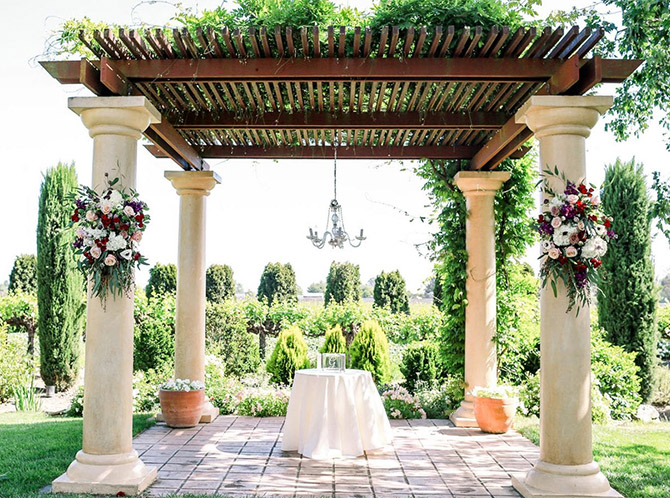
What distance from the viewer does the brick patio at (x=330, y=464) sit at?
198 inches

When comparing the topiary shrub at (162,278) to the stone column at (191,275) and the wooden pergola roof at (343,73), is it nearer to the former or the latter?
the stone column at (191,275)

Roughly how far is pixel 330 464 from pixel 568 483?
88.3 inches

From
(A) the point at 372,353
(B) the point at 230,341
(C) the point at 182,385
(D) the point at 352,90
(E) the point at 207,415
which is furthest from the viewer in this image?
(B) the point at 230,341

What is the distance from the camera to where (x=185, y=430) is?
727 cm

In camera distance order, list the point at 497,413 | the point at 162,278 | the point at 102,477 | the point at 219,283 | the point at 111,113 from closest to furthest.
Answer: the point at 102,477 → the point at 111,113 → the point at 497,413 → the point at 162,278 → the point at 219,283

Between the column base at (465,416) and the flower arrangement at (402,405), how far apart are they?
1.88ft

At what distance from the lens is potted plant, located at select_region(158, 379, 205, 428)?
24.0 feet

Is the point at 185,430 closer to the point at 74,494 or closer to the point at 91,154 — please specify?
the point at 74,494

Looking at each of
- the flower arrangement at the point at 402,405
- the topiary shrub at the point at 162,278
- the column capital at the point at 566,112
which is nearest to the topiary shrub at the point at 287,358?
the flower arrangement at the point at 402,405

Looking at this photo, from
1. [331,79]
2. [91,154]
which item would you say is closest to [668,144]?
[331,79]

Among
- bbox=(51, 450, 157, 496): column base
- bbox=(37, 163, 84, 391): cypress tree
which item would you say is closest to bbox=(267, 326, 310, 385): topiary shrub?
bbox=(37, 163, 84, 391): cypress tree

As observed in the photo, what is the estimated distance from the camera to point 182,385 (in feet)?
24.5

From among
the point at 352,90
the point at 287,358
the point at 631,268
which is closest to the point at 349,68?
the point at 352,90

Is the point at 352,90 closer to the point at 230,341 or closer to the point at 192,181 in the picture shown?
the point at 192,181
